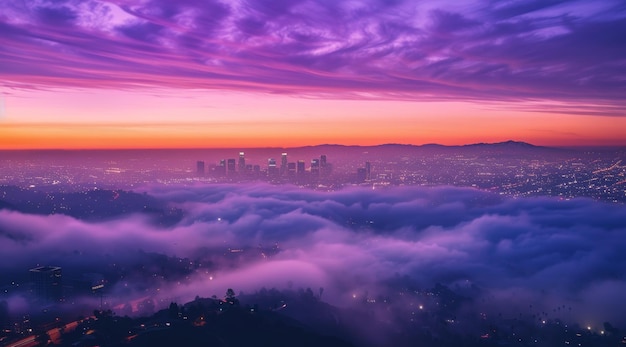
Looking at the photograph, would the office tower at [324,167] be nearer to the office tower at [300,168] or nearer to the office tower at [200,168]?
the office tower at [300,168]

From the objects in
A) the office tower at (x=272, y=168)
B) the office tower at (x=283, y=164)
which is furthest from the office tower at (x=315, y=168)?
the office tower at (x=272, y=168)

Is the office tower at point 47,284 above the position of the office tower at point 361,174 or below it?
below

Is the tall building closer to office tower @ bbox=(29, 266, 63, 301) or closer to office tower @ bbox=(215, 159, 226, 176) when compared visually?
office tower @ bbox=(215, 159, 226, 176)

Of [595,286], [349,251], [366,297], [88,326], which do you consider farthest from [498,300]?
[88,326]

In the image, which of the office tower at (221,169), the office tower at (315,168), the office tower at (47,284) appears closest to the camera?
the office tower at (47,284)

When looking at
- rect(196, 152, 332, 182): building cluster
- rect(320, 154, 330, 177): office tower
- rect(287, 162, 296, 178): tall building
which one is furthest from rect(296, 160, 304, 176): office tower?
rect(320, 154, 330, 177): office tower

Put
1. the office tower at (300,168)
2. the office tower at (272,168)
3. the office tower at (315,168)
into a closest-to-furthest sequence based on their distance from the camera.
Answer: the office tower at (315,168) → the office tower at (300,168) → the office tower at (272,168)

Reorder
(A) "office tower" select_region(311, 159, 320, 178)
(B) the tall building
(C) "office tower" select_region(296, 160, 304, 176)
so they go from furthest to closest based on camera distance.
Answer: (B) the tall building < (C) "office tower" select_region(296, 160, 304, 176) < (A) "office tower" select_region(311, 159, 320, 178)

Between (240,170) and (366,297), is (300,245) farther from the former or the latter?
(240,170)
